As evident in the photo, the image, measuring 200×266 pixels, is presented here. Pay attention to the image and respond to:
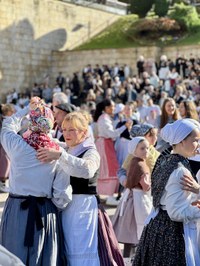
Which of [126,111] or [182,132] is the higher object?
[182,132]

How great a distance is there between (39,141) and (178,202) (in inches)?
46.7

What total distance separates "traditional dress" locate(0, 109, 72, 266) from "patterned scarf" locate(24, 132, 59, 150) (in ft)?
0.13

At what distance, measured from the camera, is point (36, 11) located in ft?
101

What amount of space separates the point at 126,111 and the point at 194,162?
520cm

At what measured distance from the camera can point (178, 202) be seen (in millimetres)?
3980

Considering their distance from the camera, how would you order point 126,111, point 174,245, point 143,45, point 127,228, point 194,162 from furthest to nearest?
point 143,45 < point 126,111 < point 127,228 < point 194,162 < point 174,245

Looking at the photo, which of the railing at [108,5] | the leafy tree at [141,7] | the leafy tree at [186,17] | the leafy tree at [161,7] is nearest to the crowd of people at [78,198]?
the leafy tree at [186,17]

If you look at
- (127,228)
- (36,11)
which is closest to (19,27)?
(36,11)

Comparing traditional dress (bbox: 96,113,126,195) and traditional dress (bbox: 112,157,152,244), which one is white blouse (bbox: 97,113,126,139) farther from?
traditional dress (bbox: 112,157,152,244)

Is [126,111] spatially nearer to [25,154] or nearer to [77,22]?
[25,154]

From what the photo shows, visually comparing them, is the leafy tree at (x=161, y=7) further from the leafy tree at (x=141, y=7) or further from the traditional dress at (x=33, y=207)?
the traditional dress at (x=33, y=207)

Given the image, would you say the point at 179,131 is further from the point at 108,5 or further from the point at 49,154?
the point at 108,5

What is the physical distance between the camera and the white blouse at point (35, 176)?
446 cm

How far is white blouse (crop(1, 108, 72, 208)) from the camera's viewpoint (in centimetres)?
446
